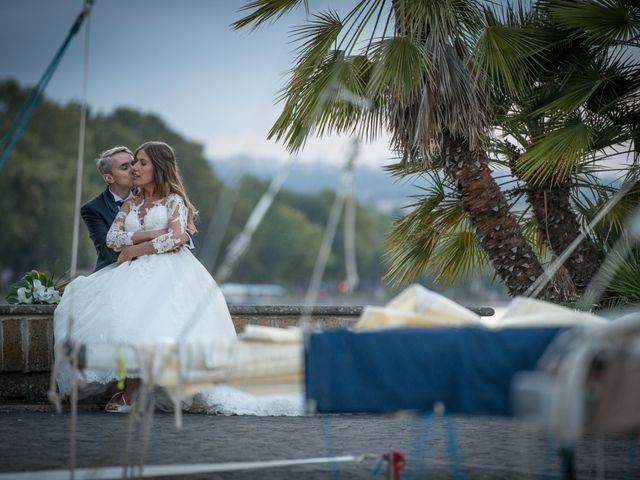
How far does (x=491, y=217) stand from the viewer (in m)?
9.38

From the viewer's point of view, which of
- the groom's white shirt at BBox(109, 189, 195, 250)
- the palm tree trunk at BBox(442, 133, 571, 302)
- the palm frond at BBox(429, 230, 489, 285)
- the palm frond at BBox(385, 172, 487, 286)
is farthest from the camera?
the palm frond at BBox(429, 230, 489, 285)

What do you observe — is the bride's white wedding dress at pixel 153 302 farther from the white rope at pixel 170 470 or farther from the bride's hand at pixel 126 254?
the white rope at pixel 170 470

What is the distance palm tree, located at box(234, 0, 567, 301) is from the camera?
862cm

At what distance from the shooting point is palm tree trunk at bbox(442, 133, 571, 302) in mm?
9336

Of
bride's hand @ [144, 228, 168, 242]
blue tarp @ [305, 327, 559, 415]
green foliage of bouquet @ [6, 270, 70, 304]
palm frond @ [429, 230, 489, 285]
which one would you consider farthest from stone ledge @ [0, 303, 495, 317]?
blue tarp @ [305, 327, 559, 415]

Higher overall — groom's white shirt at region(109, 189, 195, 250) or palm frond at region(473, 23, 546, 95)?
palm frond at region(473, 23, 546, 95)

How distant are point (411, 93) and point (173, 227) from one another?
2361mm

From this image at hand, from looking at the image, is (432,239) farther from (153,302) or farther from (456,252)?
(153,302)

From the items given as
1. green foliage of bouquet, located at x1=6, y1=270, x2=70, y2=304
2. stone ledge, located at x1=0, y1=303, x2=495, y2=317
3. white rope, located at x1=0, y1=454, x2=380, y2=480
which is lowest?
white rope, located at x1=0, y1=454, x2=380, y2=480

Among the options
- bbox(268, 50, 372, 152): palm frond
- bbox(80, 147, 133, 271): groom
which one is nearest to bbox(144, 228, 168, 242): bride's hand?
bbox(80, 147, 133, 271): groom

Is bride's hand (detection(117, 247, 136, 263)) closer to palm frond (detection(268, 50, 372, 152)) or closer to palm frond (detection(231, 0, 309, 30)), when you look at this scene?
palm frond (detection(268, 50, 372, 152))

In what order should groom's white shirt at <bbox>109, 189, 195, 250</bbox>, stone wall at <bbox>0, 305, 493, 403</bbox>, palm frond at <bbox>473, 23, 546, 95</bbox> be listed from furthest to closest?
palm frond at <bbox>473, 23, 546, 95</bbox>, stone wall at <bbox>0, 305, 493, 403</bbox>, groom's white shirt at <bbox>109, 189, 195, 250</bbox>

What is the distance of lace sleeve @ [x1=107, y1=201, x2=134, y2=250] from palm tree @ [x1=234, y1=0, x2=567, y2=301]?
155 centimetres

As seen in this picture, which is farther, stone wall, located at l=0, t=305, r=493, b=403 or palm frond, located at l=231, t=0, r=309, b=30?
palm frond, located at l=231, t=0, r=309, b=30
